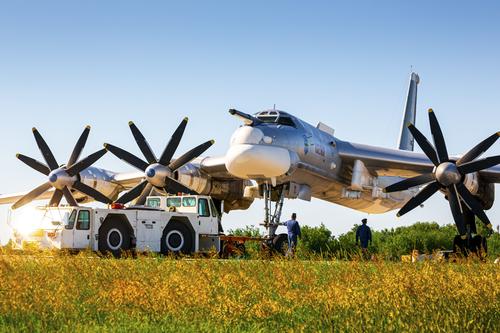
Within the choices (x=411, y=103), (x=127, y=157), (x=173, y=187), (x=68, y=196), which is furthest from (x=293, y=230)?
(x=411, y=103)

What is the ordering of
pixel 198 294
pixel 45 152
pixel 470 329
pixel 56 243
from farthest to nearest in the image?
pixel 45 152 → pixel 56 243 → pixel 198 294 → pixel 470 329

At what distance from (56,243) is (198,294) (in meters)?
13.3

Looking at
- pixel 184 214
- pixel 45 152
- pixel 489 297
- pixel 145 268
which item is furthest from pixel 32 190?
pixel 489 297

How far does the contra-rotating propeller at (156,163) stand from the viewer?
3148 centimetres

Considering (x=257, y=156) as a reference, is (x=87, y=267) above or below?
below

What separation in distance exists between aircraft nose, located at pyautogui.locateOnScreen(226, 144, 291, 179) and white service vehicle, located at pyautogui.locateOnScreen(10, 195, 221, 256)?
1.70 m

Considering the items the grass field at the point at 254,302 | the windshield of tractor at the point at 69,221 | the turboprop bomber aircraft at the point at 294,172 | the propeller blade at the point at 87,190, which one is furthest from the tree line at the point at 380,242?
the grass field at the point at 254,302

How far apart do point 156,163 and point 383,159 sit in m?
9.54

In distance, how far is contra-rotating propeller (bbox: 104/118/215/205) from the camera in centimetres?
3148

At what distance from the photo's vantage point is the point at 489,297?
10523 millimetres

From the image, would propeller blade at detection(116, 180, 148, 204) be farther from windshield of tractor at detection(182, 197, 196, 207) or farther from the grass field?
the grass field

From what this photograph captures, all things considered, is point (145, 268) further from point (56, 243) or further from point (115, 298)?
point (56, 243)

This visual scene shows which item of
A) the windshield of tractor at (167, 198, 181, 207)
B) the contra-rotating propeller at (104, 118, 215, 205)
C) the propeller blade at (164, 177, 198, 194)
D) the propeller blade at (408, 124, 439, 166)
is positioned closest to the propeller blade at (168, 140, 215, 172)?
the contra-rotating propeller at (104, 118, 215, 205)

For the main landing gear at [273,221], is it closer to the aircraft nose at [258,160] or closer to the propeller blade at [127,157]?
the aircraft nose at [258,160]
